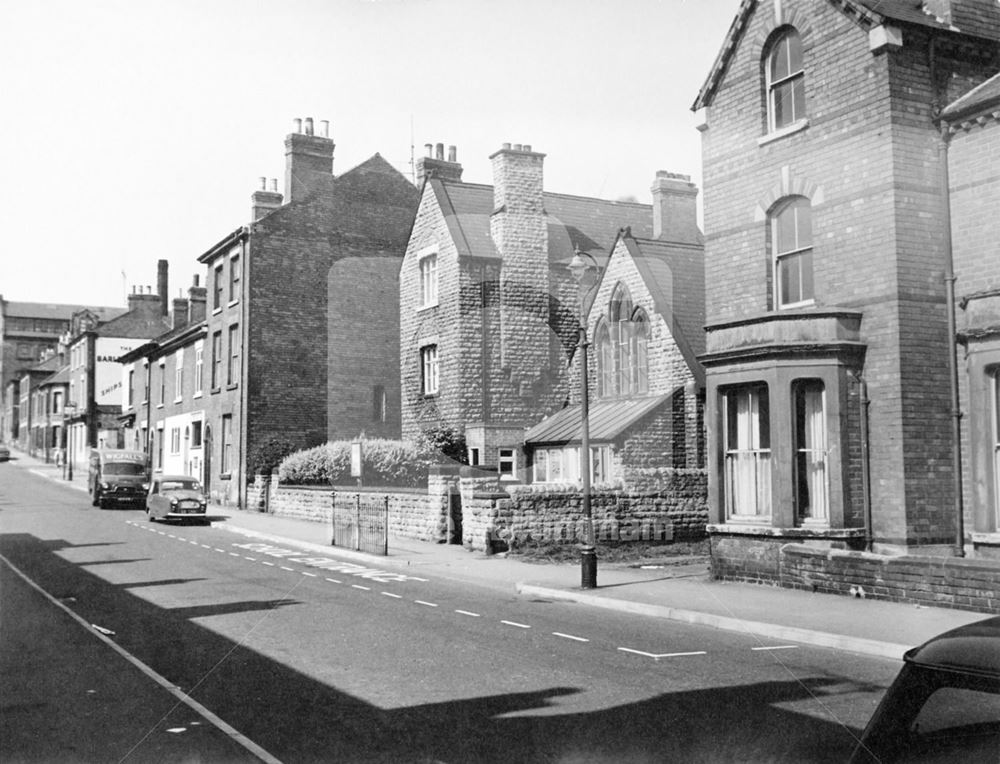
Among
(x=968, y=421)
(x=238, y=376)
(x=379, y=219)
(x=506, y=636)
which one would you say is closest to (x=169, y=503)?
(x=238, y=376)

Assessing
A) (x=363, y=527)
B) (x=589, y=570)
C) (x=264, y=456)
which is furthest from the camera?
(x=264, y=456)

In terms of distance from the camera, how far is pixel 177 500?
99.8ft

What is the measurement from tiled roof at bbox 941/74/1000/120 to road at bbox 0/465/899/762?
360 inches

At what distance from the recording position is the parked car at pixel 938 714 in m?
3.23

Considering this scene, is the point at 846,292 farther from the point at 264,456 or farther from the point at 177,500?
the point at 264,456

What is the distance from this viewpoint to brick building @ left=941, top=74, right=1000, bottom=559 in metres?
14.0

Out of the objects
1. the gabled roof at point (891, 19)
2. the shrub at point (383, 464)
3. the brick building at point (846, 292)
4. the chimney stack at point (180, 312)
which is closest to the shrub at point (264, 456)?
the shrub at point (383, 464)

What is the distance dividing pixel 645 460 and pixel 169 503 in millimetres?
15629

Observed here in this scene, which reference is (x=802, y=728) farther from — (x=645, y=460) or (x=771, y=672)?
(x=645, y=460)

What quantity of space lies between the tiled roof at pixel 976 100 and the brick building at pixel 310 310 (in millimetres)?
25657

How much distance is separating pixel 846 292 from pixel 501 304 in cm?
1660

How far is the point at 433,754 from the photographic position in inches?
240

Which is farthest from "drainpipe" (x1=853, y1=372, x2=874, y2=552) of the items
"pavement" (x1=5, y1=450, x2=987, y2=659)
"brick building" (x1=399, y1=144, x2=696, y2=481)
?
"brick building" (x1=399, y1=144, x2=696, y2=481)

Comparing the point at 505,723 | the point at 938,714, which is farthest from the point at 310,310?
the point at 938,714
